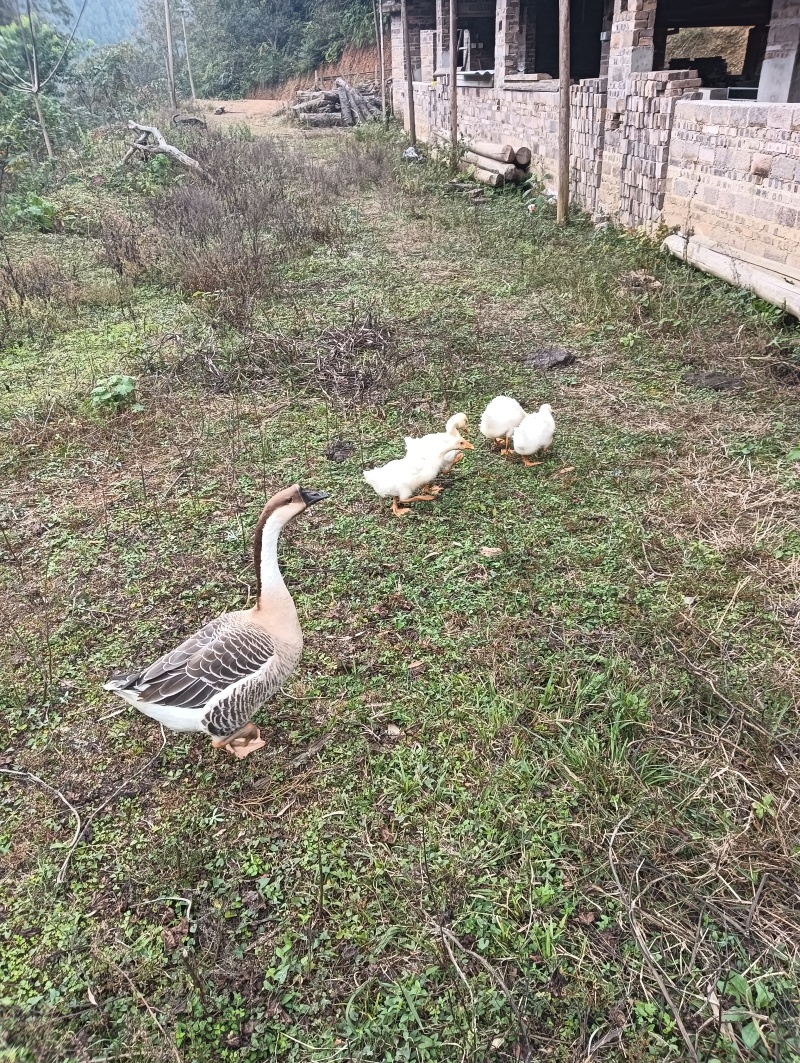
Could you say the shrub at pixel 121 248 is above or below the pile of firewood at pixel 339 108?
Result: below

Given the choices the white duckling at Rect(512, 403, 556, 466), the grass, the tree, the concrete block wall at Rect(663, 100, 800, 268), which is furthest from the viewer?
the tree

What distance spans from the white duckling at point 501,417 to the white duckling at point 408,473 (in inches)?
16.2

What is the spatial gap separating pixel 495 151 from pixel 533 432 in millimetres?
10420

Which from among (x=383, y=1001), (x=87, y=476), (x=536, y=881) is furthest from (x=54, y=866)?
(x=87, y=476)

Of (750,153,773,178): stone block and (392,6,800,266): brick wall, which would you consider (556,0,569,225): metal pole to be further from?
(750,153,773,178): stone block

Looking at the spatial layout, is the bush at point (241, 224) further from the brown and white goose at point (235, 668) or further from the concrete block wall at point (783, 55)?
the concrete block wall at point (783, 55)

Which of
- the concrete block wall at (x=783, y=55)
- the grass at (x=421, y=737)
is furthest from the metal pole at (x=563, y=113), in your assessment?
the grass at (x=421, y=737)

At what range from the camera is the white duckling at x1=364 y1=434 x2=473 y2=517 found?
14.3 feet

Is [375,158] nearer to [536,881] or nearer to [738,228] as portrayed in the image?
[738,228]

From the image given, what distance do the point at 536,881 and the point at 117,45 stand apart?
44.1 metres

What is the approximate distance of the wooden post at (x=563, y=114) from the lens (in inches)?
348

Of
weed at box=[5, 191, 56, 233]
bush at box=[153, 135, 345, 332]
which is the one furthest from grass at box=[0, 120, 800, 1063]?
weed at box=[5, 191, 56, 233]

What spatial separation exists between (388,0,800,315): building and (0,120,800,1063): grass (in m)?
1.54

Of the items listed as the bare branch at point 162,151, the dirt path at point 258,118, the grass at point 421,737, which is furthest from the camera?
the dirt path at point 258,118
